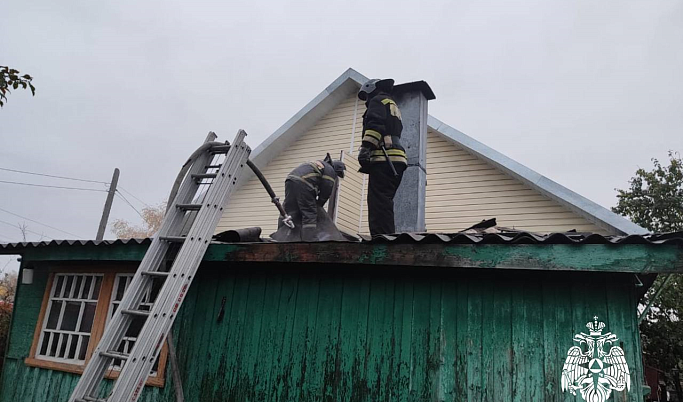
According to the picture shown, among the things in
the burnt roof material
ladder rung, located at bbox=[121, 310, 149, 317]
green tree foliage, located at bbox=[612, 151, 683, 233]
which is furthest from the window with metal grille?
green tree foliage, located at bbox=[612, 151, 683, 233]

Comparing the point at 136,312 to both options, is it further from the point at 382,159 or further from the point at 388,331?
the point at 382,159

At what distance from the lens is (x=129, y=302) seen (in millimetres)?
4062

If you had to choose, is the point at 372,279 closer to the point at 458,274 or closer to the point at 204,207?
the point at 458,274

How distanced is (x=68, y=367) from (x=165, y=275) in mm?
2925

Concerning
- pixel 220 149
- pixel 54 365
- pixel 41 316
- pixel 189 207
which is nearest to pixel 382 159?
pixel 220 149

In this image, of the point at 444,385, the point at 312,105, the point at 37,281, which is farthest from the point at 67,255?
the point at 312,105

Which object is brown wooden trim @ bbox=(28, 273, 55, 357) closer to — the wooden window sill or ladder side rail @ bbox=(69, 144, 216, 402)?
the wooden window sill

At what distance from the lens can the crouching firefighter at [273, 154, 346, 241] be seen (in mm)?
5660

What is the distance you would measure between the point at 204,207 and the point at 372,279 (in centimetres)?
174

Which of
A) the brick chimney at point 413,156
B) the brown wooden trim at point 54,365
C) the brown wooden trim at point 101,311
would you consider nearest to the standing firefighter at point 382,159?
the brick chimney at point 413,156

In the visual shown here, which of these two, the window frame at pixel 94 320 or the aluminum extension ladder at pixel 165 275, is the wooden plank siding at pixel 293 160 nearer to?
the window frame at pixel 94 320

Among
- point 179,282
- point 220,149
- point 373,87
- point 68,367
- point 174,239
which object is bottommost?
point 68,367

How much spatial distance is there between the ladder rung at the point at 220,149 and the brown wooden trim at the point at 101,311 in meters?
2.32

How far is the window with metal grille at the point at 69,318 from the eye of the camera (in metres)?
5.95
